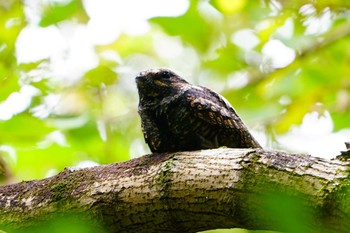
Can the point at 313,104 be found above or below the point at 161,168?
above

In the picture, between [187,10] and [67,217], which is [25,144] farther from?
[187,10]

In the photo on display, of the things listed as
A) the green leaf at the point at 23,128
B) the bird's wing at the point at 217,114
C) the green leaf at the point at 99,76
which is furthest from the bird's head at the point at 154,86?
the green leaf at the point at 99,76

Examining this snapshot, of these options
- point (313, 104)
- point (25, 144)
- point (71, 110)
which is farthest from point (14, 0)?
point (313, 104)

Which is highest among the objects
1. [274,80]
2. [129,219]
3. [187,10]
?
[187,10]

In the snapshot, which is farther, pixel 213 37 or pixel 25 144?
pixel 213 37

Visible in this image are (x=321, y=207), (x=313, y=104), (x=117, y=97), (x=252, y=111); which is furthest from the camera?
(x=117, y=97)

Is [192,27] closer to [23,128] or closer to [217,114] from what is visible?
[217,114]
